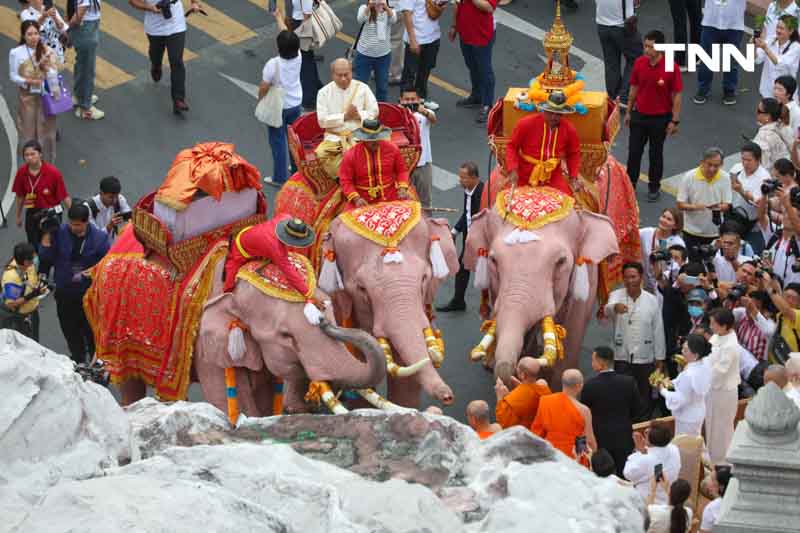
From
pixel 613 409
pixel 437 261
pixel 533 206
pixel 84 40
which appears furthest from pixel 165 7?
pixel 613 409

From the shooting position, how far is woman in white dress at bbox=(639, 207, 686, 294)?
15422mm

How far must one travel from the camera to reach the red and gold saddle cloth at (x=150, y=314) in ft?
44.8

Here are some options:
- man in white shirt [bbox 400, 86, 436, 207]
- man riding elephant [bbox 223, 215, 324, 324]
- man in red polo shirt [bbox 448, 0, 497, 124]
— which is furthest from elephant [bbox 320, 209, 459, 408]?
man in red polo shirt [bbox 448, 0, 497, 124]

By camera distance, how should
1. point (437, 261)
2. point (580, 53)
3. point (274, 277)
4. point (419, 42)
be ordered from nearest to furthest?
point (274, 277), point (437, 261), point (419, 42), point (580, 53)

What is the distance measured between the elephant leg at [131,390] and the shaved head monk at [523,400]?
3.67 meters

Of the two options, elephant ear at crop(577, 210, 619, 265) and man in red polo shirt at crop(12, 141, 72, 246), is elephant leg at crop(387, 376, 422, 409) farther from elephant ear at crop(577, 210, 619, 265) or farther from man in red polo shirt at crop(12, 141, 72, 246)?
man in red polo shirt at crop(12, 141, 72, 246)

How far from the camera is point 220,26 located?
910 inches

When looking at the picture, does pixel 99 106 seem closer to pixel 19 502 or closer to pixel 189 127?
pixel 189 127

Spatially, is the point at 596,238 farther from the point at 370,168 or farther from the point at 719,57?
the point at 719,57

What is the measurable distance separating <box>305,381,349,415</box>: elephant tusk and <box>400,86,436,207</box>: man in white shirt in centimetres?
442

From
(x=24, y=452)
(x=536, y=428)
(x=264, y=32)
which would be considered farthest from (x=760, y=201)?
Answer: (x=24, y=452)

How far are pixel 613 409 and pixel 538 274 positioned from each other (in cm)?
178

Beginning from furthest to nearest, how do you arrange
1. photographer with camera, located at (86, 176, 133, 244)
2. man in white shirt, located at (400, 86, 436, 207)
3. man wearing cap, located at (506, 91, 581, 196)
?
1. man in white shirt, located at (400, 86, 436, 207)
2. photographer with camera, located at (86, 176, 133, 244)
3. man wearing cap, located at (506, 91, 581, 196)

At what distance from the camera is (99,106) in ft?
70.0
